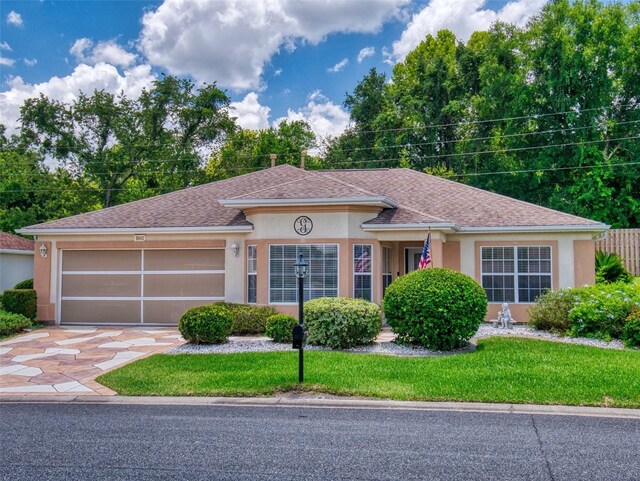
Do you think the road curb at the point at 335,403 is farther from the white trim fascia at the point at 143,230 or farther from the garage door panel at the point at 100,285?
the garage door panel at the point at 100,285

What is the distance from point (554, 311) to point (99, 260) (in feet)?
43.5

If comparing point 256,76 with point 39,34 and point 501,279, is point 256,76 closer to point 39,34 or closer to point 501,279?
point 39,34

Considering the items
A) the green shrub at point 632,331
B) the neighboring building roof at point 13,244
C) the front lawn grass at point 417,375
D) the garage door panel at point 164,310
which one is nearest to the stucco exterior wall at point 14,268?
the neighboring building roof at point 13,244

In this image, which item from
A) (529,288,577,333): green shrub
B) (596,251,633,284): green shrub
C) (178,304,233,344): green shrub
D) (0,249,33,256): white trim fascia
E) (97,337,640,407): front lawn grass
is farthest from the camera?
(0,249,33,256): white trim fascia

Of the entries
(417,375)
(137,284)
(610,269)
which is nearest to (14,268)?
(137,284)

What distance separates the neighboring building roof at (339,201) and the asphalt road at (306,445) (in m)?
8.05

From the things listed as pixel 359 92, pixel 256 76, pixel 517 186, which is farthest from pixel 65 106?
pixel 517 186

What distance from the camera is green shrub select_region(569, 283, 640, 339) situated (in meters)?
12.0

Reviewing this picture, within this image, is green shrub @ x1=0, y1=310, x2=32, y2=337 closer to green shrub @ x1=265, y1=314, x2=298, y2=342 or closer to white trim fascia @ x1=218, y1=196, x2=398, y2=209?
white trim fascia @ x1=218, y1=196, x2=398, y2=209

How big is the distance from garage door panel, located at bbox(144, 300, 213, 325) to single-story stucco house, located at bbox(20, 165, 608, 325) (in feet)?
0.10

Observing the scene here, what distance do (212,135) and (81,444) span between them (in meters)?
35.5

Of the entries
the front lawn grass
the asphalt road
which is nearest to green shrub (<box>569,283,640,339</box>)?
the front lawn grass

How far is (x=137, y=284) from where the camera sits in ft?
55.0

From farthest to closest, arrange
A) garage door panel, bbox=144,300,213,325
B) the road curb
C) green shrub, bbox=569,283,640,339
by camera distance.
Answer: garage door panel, bbox=144,300,213,325, green shrub, bbox=569,283,640,339, the road curb
